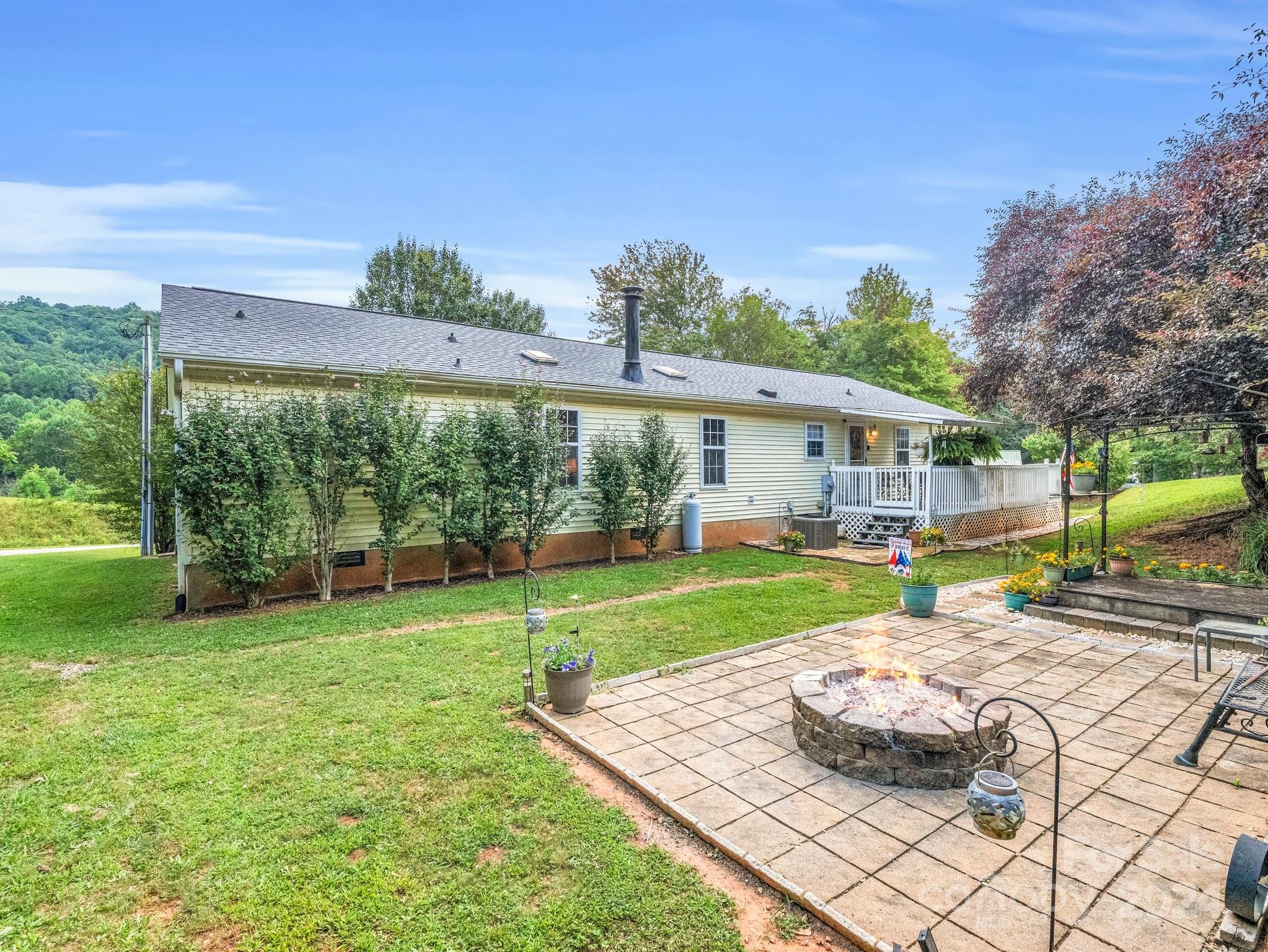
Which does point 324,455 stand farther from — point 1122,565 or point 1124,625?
point 1122,565

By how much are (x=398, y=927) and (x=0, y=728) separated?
4155 mm

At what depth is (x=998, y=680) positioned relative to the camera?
4.61m

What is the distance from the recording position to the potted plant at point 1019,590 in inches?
273

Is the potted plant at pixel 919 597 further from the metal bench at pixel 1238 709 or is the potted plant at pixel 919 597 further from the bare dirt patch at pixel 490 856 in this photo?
the bare dirt patch at pixel 490 856

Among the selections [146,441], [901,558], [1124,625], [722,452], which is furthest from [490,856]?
[146,441]

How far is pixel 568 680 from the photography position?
13.1 feet

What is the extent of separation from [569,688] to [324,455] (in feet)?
19.2

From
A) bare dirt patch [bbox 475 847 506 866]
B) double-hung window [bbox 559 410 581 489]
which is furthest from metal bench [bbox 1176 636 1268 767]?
double-hung window [bbox 559 410 581 489]

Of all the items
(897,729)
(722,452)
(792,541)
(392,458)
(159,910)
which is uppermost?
(722,452)

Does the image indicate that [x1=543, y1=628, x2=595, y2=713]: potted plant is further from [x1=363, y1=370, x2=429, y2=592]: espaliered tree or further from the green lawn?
[x1=363, y1=370, x2=429, y2=592]: espaliered tree

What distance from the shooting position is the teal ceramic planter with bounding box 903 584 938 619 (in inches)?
267

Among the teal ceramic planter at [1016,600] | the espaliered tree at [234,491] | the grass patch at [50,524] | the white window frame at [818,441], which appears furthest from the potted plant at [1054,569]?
the grass patch at [50,524]

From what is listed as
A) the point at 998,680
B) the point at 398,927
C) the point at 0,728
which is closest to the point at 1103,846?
the point at 998,680

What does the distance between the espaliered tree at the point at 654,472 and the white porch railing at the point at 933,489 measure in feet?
16.0
